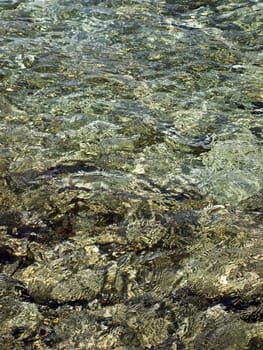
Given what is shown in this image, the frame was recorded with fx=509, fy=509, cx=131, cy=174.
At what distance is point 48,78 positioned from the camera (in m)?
7.50

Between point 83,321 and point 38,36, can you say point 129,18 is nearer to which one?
point 38,36

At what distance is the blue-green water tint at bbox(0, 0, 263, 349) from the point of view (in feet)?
12.0

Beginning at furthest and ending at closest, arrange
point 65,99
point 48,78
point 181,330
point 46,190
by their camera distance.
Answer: point 48,78, point 65,99, point 46,190, point 181,330

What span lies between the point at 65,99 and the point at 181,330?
13.9ft

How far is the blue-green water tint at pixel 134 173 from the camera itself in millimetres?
3658

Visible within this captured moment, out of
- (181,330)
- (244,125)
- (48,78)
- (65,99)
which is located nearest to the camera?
(181,330)

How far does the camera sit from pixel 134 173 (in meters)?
5.38

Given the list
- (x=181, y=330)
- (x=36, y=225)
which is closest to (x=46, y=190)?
(x=36, y=225)

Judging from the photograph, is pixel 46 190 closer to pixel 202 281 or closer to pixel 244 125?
pixel 202 281

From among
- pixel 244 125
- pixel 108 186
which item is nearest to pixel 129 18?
pixel 244 125

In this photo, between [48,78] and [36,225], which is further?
[48,78]

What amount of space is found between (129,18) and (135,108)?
3.58 m

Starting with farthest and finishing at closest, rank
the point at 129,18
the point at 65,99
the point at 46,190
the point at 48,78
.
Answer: the point at 129,18 → the point at 48,78 → the point at 65,99 → the point at 46,190

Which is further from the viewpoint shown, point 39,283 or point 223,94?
point 223,94
